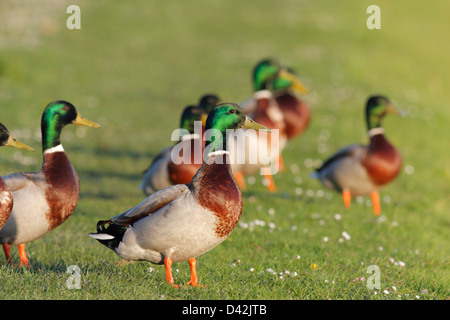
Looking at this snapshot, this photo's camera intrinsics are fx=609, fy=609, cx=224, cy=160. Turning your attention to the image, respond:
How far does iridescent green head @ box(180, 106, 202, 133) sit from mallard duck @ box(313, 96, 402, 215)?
2.57m

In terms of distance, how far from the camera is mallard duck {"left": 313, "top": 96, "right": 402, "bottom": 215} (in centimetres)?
855

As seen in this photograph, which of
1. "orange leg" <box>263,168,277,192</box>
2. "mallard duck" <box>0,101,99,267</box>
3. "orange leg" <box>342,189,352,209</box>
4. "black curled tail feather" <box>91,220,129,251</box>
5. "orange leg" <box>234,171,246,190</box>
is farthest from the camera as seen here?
"orange leg" <box>263,168,277,192</box>

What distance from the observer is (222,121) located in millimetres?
4965

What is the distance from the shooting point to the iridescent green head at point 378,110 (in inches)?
355

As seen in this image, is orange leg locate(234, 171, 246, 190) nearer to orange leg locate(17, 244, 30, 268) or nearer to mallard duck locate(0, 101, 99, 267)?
mallard duck locate(0, 101, 99, 267)

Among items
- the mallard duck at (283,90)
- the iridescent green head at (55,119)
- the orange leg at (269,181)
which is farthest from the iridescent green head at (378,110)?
the iridescent green head at (55,119)

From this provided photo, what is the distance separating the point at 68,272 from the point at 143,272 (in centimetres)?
64

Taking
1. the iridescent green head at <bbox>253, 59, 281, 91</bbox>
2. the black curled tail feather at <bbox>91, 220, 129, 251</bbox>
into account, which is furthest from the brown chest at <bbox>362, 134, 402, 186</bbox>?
the black curled tail feather at <bbox>91, 220, 129, 251</bbox>

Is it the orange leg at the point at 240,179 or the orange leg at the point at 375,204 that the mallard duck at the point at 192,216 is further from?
the orange leg at the point at 240,179

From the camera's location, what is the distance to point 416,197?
10039 mm

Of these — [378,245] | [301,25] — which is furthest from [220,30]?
[378,245]

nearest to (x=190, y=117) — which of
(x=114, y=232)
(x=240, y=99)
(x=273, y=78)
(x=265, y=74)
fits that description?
(x=114, y=232)

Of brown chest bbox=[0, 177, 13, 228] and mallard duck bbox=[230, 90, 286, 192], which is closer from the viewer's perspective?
brown chest bbox=[0, 177, 13, 228]
